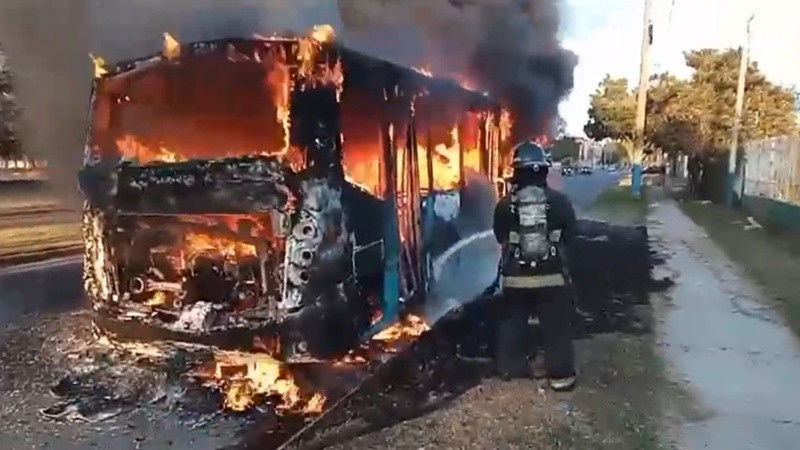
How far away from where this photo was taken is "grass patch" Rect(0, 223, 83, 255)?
6.04ft

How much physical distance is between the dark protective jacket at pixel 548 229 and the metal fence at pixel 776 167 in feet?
1.65

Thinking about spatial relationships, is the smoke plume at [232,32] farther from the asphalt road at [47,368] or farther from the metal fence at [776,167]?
the metal fence at [776,167]

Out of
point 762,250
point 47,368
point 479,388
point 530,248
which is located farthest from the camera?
point 762,250

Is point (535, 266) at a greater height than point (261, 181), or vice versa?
point (261, 181)

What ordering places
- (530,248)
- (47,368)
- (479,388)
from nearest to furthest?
1. (47,368)
2. (530,248)
3. (479,388)

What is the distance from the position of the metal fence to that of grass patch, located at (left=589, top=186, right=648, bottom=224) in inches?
13.0

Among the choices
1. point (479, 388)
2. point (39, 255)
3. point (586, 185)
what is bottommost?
point (479, 388)

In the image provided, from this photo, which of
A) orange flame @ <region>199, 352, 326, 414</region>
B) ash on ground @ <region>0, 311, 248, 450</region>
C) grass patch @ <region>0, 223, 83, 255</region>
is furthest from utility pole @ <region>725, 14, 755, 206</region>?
grass patch @ <region>0, 223, 83, 255</region>

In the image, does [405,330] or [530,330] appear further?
[530,330]

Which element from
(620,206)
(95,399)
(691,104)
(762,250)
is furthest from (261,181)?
(762,250)

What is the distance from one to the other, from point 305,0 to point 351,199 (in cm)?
45

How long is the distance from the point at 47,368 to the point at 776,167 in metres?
1.91

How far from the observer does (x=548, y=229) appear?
2020 millimetres

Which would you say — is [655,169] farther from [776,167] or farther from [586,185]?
[776,167]
